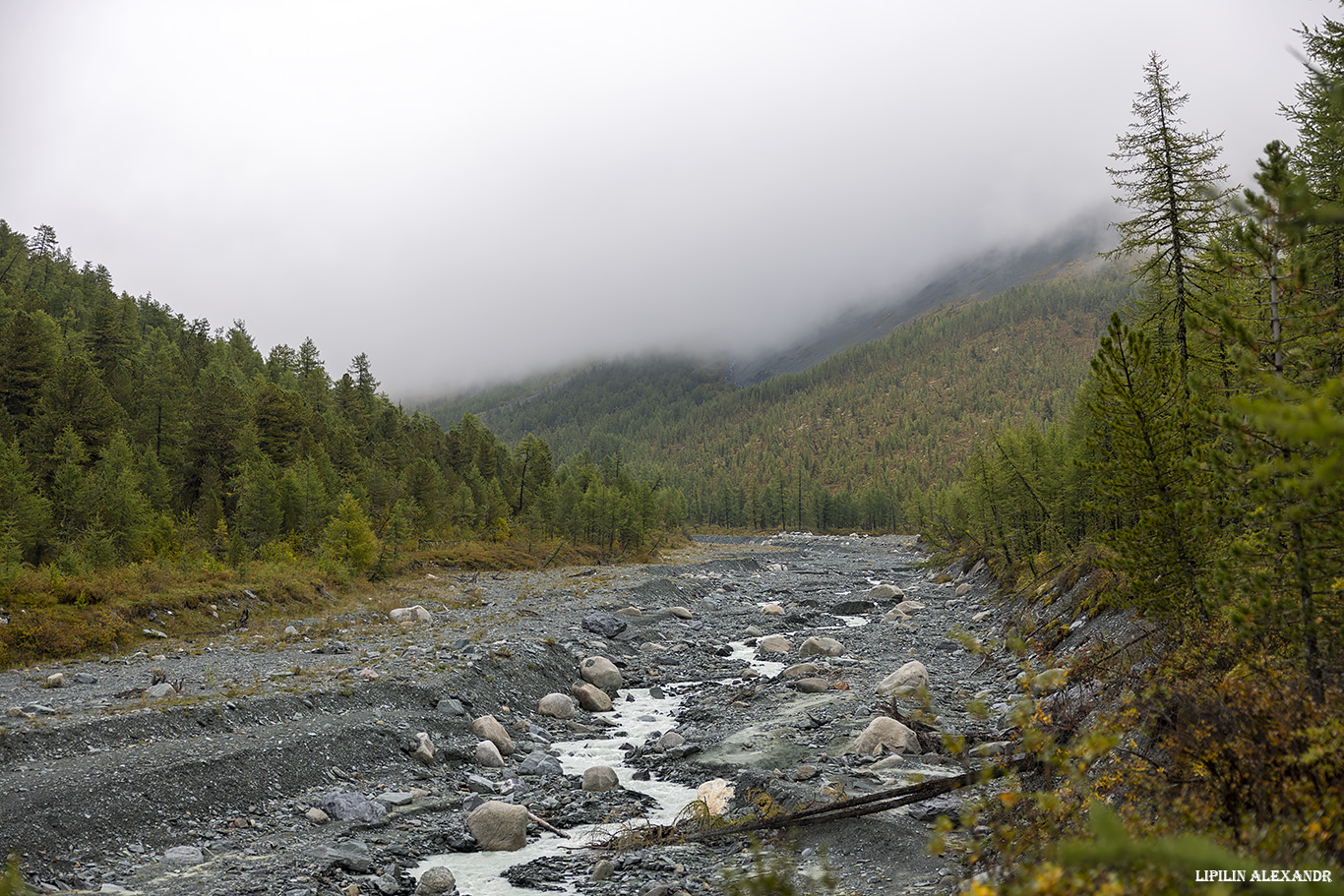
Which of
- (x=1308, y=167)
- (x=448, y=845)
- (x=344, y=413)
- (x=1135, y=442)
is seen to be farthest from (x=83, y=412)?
(x=1308, y=167)

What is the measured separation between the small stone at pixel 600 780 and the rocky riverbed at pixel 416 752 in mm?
190

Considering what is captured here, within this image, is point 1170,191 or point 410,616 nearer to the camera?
point 1170,191

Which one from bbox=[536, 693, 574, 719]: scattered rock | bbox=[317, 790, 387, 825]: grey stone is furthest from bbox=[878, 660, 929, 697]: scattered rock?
bbox=[317, 790, 387, 825]: grey stone

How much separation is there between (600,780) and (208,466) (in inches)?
2088

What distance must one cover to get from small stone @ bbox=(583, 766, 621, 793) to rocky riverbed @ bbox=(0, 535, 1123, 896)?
0.62 ft

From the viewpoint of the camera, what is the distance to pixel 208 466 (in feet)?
174

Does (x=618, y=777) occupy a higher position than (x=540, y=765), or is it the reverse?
(x=540, y=765)

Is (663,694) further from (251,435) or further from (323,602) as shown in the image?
(251,435)

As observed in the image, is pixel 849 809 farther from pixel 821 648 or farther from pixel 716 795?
pixel 821 648

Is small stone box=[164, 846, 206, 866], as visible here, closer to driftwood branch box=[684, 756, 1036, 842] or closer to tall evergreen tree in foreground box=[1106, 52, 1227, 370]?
driftwood branch box=[684, 756, 1036, 842]

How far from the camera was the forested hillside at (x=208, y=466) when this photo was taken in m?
33.0

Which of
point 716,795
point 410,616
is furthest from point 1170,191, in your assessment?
point 410,616

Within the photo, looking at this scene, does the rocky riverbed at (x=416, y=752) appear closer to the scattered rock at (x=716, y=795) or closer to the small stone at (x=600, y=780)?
the small stone at (x=600, y=780)

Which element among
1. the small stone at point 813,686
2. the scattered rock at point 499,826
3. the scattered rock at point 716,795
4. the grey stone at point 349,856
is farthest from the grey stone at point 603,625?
the grey stone at point 349,856
